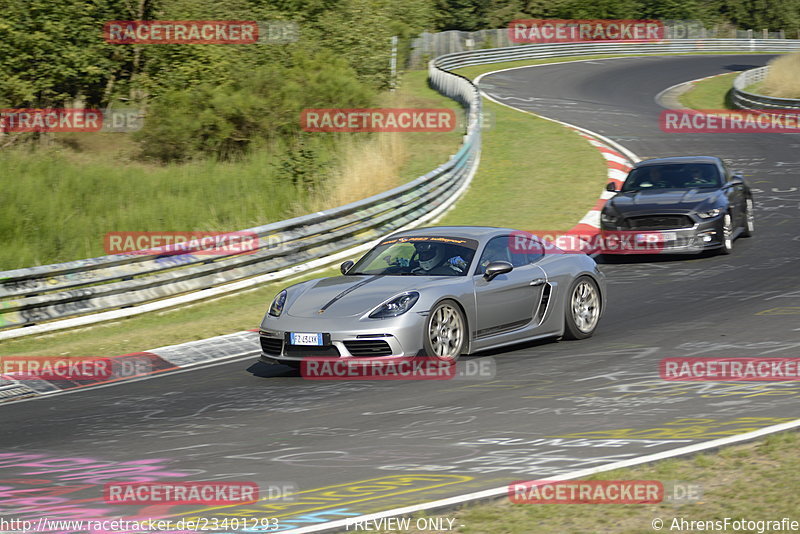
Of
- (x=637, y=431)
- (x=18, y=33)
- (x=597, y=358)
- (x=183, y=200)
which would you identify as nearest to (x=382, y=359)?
(x=597, y=358)

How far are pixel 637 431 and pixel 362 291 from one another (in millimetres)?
3650

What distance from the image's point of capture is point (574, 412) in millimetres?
7824

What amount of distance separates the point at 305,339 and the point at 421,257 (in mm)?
1741

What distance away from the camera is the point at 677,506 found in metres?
5.31

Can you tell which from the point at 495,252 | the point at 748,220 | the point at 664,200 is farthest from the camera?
the point at 748,220

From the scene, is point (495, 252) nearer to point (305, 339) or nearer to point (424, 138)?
point (305, 339)

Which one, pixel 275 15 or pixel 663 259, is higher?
pixel 275 15

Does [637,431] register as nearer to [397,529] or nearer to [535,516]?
[535,516]

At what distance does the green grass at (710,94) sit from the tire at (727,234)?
22.1 meters

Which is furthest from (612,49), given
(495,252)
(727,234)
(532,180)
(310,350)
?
(310,350)

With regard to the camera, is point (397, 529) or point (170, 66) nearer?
point (397, 529)
